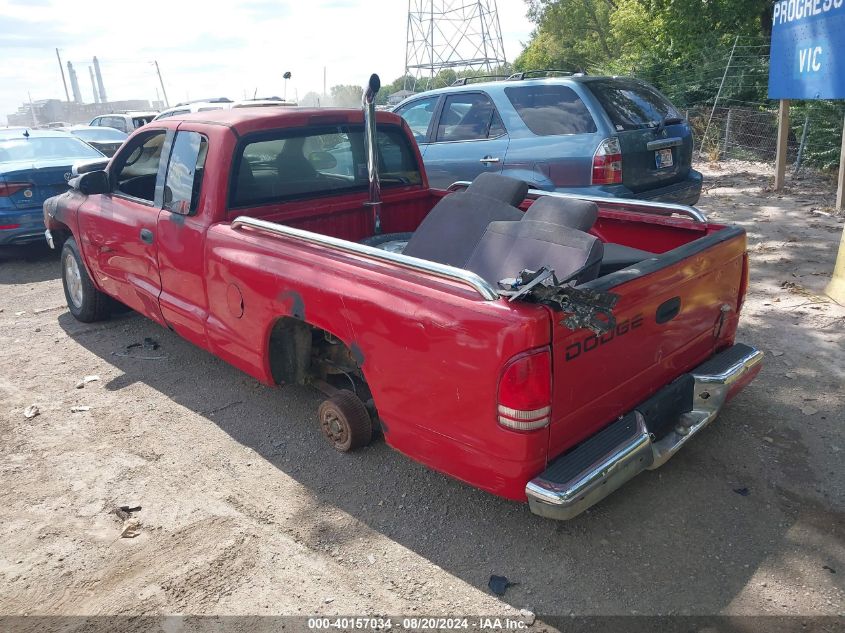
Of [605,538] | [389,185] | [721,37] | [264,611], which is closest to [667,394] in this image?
[605,538]

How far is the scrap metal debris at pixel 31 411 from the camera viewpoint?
15.0 ft

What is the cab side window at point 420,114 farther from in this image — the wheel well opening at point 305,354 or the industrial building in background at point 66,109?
the industrial building in background at point 66,109

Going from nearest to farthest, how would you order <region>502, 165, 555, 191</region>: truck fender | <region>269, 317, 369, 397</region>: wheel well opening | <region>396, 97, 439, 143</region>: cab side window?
<region>269, 317, 369, 397</region>: wheel well opening
<region>502, 165, 555, 191</region>: truck fender
<region>396, 97, 439, 143</region>: cab side window

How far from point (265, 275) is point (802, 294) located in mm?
4818

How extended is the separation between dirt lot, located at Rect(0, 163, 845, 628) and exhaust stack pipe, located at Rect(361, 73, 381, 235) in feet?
4.44

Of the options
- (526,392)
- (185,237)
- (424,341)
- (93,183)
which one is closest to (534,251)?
(424,341)

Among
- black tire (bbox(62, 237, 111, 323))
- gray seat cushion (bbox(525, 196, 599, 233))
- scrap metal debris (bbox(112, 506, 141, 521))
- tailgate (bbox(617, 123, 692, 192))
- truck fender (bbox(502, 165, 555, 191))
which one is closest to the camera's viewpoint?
gray seat cushion (bbox(525, 196, 599, 233))

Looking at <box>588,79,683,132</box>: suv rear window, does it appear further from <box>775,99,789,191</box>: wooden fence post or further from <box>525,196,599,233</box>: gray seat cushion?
<box>775,99,789,191</box>: wooden fence post

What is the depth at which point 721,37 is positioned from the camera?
17.6m

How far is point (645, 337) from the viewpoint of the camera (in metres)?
3.11

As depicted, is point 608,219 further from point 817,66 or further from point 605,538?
point 817,66

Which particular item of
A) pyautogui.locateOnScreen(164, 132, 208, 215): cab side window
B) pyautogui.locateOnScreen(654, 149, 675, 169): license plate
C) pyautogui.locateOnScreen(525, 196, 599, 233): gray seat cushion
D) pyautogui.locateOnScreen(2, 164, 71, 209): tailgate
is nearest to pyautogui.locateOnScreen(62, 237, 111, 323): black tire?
pyautogui.locateOnScreen(164, 132, 208, 215): cab side window

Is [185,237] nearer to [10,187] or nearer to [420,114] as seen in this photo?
[420,114]

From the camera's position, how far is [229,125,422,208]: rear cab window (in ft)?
13.9
